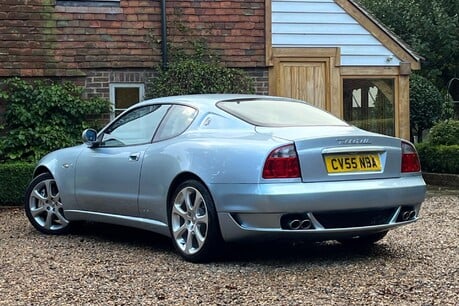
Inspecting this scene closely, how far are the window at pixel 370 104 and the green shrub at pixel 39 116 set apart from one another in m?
4.52

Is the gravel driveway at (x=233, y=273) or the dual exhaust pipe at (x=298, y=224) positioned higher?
the dual exhaust pipe at (x=298, y=224)

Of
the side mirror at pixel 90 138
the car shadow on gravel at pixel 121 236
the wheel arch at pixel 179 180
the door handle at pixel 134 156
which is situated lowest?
the car shadow on gravel at pixel 121 236

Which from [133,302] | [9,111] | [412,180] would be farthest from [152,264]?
Answer: [9,111]

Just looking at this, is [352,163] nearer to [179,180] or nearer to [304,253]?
[304,253]

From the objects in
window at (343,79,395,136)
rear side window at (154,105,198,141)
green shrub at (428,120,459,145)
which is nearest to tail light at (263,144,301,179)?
rear side window at (154,105,198,141)

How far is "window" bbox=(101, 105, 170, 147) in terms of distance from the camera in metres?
6.62

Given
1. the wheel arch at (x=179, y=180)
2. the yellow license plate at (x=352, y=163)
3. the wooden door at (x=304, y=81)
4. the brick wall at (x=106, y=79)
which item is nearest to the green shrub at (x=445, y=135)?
the wooden door at (x=304, y=81)

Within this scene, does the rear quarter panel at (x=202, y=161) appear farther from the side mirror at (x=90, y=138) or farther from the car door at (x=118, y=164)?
the side mirror at (x=90, y=138)

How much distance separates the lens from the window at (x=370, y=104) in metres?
13.6

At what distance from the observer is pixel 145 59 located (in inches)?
480

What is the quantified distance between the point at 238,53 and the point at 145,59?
1.59 m

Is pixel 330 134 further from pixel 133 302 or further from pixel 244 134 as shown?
pixel 133 302

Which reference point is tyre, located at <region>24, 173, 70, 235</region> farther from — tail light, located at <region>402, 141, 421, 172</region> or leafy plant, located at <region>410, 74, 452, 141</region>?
leafy plant, located at <region>410, 74, 452, 141</region>

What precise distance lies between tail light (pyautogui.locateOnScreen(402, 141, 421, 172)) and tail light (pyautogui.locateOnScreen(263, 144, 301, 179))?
1.03 meters
